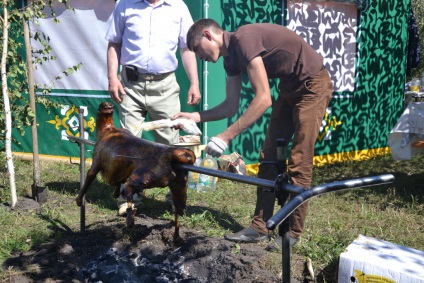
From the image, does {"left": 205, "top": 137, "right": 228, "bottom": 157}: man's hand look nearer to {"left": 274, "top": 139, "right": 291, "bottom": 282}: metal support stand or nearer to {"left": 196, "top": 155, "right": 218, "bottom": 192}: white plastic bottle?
{"left": 274, "top": 139, "right": 291, "bottom": 282}: metal support stand

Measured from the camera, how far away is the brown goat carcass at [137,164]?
113 inches

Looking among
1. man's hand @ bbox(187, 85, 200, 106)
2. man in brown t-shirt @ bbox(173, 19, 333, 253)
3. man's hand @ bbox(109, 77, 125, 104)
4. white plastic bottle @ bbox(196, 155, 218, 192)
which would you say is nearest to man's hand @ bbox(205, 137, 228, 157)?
man in brown t-shirt @ bbox(173, 19, 333, 253)

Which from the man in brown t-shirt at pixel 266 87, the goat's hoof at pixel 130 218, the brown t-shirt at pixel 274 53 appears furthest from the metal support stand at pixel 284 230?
the brown t-shirt at pixel 274 53

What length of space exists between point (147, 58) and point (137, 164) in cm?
225

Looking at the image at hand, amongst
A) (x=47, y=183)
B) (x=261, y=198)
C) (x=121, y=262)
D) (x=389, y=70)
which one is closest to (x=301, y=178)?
(x=261, y=198)

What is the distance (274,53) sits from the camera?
12.7 feet

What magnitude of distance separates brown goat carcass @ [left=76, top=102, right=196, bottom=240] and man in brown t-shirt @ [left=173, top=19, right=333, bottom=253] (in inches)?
23.4

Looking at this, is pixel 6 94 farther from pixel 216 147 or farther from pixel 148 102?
pixel 216 147

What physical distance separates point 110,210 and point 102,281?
67.1 inches

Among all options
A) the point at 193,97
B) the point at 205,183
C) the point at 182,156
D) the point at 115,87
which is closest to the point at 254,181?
the point at 182,156

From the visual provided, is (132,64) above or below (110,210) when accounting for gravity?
A: above

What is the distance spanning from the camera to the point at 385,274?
3.06m

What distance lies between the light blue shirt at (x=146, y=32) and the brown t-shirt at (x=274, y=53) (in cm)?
123

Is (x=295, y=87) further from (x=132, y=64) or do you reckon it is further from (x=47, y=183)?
(x=47, y=183)
